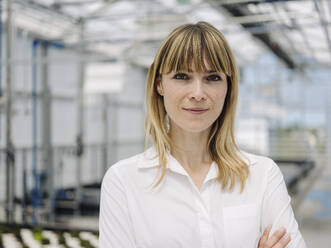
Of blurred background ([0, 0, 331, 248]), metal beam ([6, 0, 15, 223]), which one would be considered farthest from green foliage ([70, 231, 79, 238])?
metal beam ([6, 0, 15, 223])

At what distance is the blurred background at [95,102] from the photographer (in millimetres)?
5305

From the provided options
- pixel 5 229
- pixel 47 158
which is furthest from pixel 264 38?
pixel 5 229

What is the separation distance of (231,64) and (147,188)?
422mm

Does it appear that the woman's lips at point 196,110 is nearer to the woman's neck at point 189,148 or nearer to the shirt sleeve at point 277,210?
the woman's neck at point 189,148

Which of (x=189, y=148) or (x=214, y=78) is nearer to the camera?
(x=214, y=78)

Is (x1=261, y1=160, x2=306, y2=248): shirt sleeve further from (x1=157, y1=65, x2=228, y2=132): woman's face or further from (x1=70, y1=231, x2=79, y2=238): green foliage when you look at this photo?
(x1=70, y1=231, x2=79, y2=238): green foliage

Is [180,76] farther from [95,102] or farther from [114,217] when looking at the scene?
[95,102]

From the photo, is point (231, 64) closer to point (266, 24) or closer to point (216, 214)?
point (216, 214)

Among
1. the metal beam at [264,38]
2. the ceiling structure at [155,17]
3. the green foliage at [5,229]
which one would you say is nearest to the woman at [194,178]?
the green foliage at [5,229]

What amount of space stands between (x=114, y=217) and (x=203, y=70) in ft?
1.59

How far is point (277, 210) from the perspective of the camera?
1.30 meters

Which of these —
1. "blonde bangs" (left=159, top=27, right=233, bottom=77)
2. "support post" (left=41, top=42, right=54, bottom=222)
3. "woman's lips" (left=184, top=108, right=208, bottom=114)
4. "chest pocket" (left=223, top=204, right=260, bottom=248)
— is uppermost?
"blonde bangs" (left=159, top=27, right=233, bottom=77)

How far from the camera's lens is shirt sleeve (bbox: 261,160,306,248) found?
130cm

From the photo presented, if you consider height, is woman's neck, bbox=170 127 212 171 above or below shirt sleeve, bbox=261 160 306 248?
above
